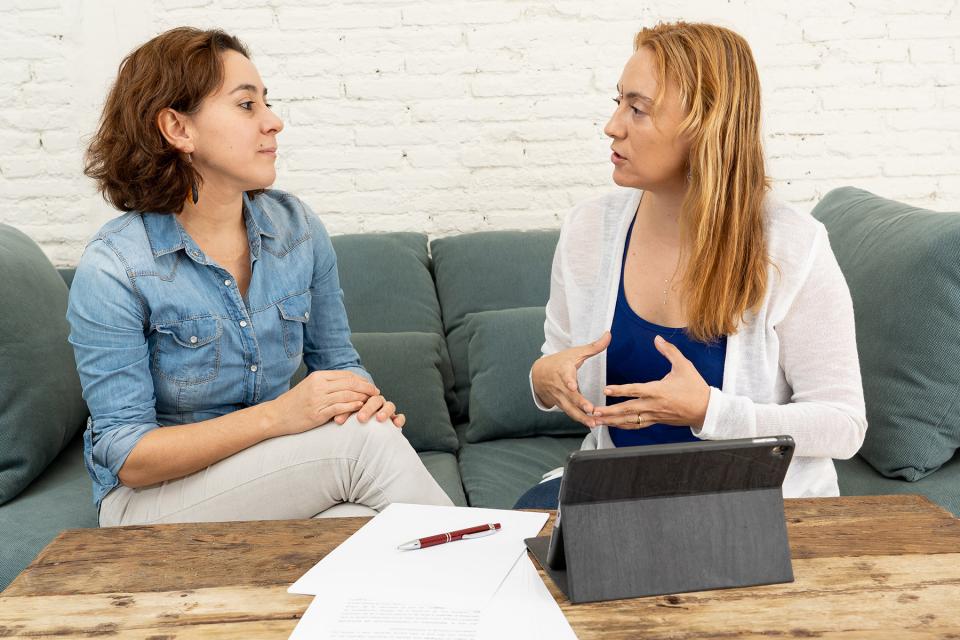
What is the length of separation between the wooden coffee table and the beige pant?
23cm

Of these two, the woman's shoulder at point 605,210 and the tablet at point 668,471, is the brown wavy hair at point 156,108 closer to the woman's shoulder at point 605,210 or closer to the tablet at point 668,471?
the woman's shoulder at point 605,210

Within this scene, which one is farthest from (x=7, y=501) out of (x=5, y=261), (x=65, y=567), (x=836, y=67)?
(x=836, y=67)

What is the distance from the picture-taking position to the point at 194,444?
1.49 m

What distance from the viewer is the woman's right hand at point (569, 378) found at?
1.52 m

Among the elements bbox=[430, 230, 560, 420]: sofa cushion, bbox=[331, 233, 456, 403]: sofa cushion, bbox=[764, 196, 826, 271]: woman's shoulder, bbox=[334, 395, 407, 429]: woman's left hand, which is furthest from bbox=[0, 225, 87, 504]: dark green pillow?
bbox=[764, 196, 826, 271]: woman's shoulder

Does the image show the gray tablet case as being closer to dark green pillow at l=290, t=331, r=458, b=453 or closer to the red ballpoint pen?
the red ballpoint pen

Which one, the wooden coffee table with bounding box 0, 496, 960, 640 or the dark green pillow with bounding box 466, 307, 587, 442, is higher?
the wooden coffee table with bounding box 0, 496, 960, 640

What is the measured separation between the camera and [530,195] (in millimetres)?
2824

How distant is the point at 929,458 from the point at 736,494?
3.41 feet

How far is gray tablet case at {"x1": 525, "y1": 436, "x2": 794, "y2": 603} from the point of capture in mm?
1001

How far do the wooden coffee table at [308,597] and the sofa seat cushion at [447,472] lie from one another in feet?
2.65

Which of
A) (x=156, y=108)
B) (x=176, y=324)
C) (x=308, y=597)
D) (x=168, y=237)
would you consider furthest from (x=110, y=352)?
(x=308, y=597)

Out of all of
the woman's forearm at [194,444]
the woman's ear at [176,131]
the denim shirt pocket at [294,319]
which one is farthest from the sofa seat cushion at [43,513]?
the woman's ear at [176,131]

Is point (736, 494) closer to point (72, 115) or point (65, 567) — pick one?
point (65, 567)
